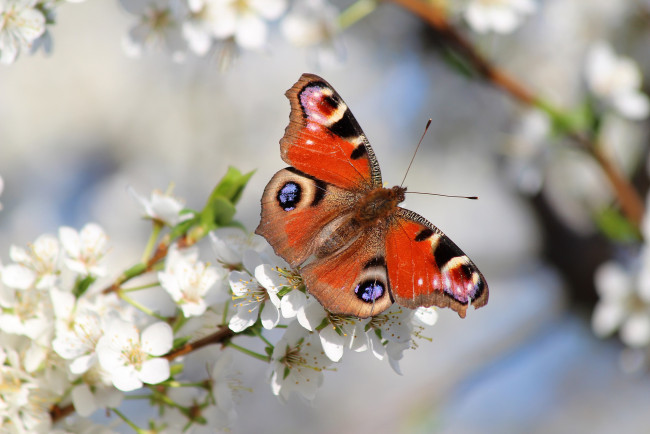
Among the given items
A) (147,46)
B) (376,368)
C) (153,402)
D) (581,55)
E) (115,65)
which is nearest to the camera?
(153,402)

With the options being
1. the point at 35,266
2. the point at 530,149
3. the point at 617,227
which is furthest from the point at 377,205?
the point at 530,149

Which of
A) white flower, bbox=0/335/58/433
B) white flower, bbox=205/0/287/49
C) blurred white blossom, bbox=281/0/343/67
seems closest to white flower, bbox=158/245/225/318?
white flower, bbox=0/335/58/433

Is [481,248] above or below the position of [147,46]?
below

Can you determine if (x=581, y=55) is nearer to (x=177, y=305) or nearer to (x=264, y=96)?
(x=264, y=96)

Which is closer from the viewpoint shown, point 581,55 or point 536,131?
point 536,131

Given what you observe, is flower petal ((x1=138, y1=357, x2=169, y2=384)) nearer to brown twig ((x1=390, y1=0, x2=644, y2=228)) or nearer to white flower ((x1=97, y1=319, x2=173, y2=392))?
white flower ((x1=97, y1=319, x2=173, y2=392))

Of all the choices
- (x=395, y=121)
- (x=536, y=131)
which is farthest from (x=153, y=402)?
(x=395, y=121)
